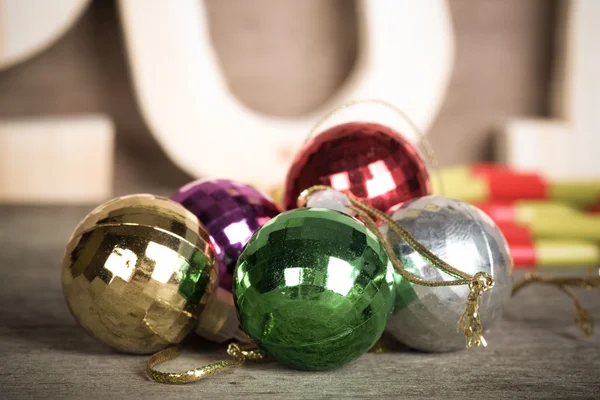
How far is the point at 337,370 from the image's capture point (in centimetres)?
76

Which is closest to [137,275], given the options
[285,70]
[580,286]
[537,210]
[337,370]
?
[337,370]

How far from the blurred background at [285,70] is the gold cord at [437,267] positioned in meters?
1.36

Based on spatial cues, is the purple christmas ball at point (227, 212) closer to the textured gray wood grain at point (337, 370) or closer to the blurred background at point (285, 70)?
the textured gray wood grain at point (337, 370)

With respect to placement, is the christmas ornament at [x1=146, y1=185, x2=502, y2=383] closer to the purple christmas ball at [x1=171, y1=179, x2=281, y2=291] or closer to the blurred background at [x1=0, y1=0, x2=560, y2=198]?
the purple christmas ball at [x1=171, y1=179, x2=281, y2=291]

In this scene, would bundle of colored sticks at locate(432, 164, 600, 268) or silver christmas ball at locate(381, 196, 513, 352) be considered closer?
silver christmas ball at locate(381, 196, 513, 352)

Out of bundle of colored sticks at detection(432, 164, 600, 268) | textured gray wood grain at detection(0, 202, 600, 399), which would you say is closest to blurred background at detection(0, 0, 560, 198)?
bundle of colored sticks at detection(432, 164, 600, 268)

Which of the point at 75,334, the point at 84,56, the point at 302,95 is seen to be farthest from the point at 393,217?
the point at 84,56

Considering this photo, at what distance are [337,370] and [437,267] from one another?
16 cm

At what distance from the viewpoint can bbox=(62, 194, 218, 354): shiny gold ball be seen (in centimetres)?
74

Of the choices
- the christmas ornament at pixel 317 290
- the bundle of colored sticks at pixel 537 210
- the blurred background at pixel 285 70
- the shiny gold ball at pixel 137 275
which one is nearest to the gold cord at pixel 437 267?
the christmas ornament at pixel 317 290

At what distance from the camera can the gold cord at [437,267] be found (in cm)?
70

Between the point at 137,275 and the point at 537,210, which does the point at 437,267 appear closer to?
the point at 137,275

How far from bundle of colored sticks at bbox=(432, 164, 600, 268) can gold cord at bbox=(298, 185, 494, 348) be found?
1.84 ft

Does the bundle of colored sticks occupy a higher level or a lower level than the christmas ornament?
higher
